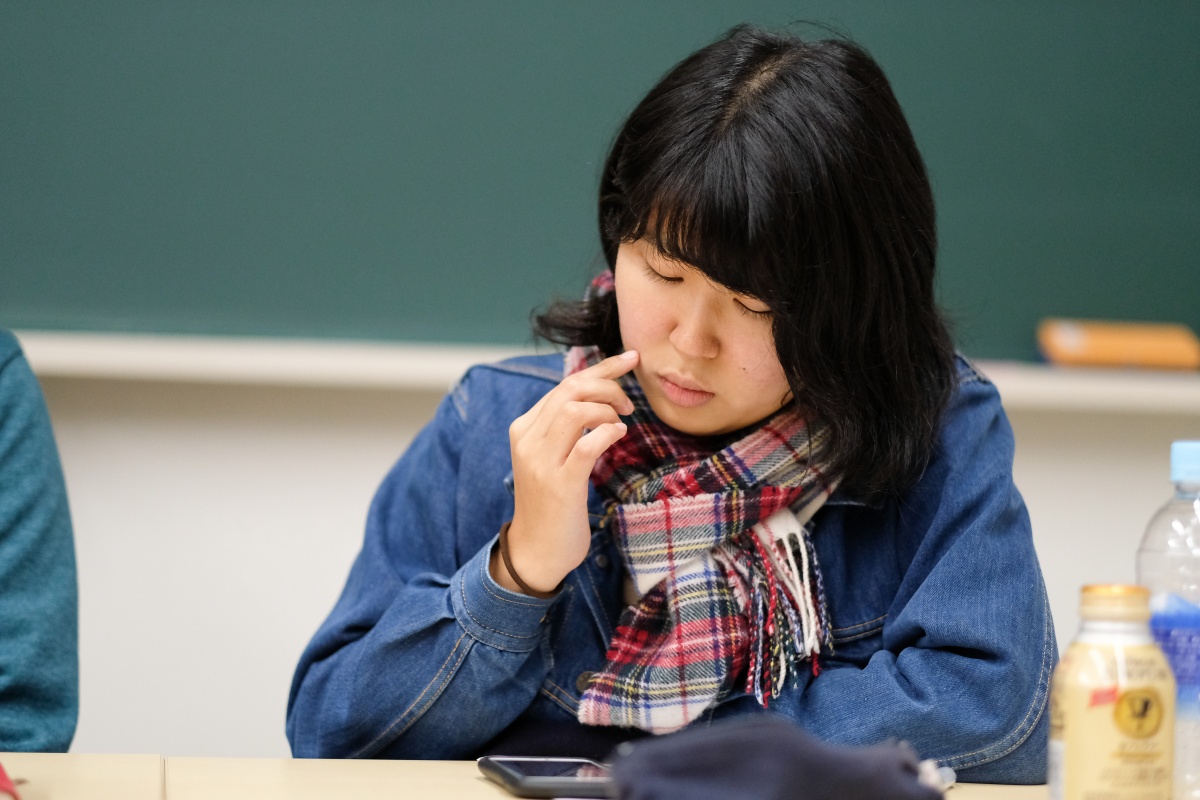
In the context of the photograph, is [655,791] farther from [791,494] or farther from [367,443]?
[367,443]

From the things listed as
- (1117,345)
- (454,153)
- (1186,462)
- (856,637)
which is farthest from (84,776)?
(1117,345)

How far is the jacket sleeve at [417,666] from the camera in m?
1.14

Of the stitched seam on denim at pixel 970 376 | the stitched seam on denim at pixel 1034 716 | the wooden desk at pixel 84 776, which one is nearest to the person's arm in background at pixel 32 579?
the wooden desk at pixel 84 776

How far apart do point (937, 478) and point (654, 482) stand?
0.29 m

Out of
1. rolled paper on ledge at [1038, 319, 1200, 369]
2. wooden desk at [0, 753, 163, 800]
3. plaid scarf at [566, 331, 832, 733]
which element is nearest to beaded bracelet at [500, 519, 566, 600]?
plaid scarf at [566, 331, 832, 733]

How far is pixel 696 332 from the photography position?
109 cm

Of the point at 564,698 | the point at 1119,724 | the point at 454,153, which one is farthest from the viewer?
the point at 454,153

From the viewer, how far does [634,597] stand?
1.29m

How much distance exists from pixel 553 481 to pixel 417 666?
0.75 feet

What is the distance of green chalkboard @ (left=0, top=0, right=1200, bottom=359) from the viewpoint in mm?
1804

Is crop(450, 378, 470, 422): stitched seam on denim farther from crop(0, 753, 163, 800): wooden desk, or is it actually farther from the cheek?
crop(0, 753, 163, 800): wooden desk

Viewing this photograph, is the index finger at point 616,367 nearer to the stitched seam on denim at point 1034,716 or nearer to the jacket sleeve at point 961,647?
the jacket sleeve at point 961,647

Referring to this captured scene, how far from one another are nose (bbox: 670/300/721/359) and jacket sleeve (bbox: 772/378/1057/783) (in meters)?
0.30

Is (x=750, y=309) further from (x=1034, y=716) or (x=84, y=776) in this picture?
(x=84, y=776)
